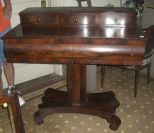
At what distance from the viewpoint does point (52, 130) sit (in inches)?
98.5

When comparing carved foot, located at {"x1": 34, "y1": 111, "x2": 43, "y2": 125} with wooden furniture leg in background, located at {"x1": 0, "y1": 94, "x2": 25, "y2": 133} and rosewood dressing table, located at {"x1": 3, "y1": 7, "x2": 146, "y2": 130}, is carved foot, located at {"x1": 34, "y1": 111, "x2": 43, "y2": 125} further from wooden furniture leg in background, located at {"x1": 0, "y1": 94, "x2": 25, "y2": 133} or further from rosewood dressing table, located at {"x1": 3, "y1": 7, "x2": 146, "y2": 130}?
wooden furniture leg in background, located at {"x1": 0, "y1": 94, "x2": 25, "y2": 133}

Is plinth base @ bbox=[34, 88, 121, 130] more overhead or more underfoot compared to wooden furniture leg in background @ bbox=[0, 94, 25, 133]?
more underfoot

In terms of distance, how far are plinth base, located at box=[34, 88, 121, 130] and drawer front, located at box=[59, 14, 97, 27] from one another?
2.78 feet

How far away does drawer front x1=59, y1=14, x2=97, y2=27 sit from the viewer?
89.4 inches

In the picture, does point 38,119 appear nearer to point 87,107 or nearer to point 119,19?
point 87,107

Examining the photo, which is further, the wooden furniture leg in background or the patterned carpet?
the patterned carpet

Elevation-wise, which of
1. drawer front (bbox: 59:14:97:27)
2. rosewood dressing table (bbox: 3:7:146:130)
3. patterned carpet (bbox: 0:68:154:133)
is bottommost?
patterned carpet (bbox: 0:68:154:133)

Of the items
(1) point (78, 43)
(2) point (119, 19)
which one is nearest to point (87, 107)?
(1) point (78, 43)

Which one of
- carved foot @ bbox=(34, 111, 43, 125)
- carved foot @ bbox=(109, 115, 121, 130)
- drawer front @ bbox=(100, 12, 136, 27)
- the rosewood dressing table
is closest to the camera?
the rosewood dressing table

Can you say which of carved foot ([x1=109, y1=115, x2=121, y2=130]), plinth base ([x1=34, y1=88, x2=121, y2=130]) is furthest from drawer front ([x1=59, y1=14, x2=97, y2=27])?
carved foot ([x1=109, y1=115, x2=121, y2=130])

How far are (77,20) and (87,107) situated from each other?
0.91 meters

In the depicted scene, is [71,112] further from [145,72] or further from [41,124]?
[145,72]

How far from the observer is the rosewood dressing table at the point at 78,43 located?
201 centimetres

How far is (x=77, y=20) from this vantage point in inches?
90.4
